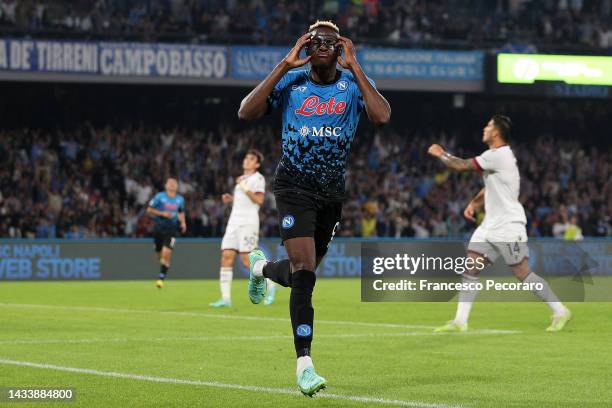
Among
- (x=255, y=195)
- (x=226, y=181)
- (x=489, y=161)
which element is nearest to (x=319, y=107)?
(x=489, y=161)

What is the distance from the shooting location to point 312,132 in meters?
8.38

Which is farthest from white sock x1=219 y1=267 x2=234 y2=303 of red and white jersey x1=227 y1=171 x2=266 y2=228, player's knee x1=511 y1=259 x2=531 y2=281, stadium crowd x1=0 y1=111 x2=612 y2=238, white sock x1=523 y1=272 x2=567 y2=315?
stadium crowd x1=0 y1=111 x2=612 y2=238

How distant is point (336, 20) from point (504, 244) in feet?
79.5

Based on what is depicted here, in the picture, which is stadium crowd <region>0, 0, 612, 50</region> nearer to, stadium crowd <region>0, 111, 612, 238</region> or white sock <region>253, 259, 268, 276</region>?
stadium crowd <region>0, 111, 612, 238</region>

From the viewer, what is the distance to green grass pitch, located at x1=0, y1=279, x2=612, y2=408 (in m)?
8.09

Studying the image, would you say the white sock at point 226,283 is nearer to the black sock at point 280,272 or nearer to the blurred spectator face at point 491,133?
the blurred spectator face at point 491,133

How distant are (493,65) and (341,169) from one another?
2914 centimetres

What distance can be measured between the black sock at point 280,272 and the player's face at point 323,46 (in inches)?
62.3

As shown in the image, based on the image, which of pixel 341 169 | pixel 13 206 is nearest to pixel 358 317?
pixel 341 169

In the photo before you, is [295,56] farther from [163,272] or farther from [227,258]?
[163,272]

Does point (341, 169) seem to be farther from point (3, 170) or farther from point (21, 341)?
point (3, 170)

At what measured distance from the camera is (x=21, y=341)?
11914 millimetres

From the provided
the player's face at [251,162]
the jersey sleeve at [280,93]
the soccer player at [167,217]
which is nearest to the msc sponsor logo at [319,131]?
the jersey sleeve at [280,93]

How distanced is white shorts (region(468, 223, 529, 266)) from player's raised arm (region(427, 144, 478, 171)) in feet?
3.20
